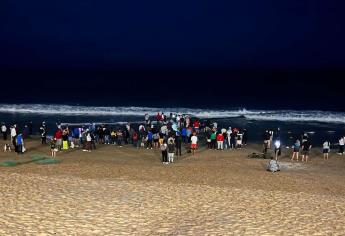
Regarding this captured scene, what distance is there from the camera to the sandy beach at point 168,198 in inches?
483

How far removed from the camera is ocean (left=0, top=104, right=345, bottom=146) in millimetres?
43059

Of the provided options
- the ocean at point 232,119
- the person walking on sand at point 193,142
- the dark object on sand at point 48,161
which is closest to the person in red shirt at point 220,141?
the person walking on sand at point 193,142

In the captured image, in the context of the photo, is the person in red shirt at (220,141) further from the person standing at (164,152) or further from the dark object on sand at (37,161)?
the dark object on sand at (37,161)

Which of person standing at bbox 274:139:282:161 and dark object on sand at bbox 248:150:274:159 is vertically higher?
person standing at bbox 274:139:282:161

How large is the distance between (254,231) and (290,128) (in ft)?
117

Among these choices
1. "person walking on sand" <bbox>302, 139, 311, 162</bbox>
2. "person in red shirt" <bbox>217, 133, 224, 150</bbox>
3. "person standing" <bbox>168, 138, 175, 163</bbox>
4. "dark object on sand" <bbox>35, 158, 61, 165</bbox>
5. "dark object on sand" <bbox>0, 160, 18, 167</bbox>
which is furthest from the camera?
"person in red shirt" <bbox>217, 133, 224, 150</bbox>

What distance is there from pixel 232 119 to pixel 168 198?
39.0 metres

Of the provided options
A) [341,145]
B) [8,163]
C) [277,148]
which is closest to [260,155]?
[277,148]

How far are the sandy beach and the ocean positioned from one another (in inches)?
631

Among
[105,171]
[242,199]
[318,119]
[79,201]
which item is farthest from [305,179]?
[318,119]

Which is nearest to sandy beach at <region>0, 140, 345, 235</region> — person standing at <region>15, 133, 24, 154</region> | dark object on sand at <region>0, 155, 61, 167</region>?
dark object on sand at <region>0, 155, 61, 167</region>

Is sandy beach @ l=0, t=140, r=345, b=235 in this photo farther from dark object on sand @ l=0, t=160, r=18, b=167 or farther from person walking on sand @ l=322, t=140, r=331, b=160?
person walking on sand @ l=322, t=140, r=331, b=160

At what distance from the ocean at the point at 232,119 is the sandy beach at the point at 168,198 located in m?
16.0

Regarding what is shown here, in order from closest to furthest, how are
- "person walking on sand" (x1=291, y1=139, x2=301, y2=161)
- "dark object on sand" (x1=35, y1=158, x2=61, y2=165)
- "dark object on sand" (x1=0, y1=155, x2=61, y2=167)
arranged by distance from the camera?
"dark object on sand" (x1=0, y1=155, x2=61, y2=167) → "dark object on sand" (x1=35, y1=158, x2=61, y2=165) → "person walking on sand" (x1=291, y1=139, x2=301, y2=161)
